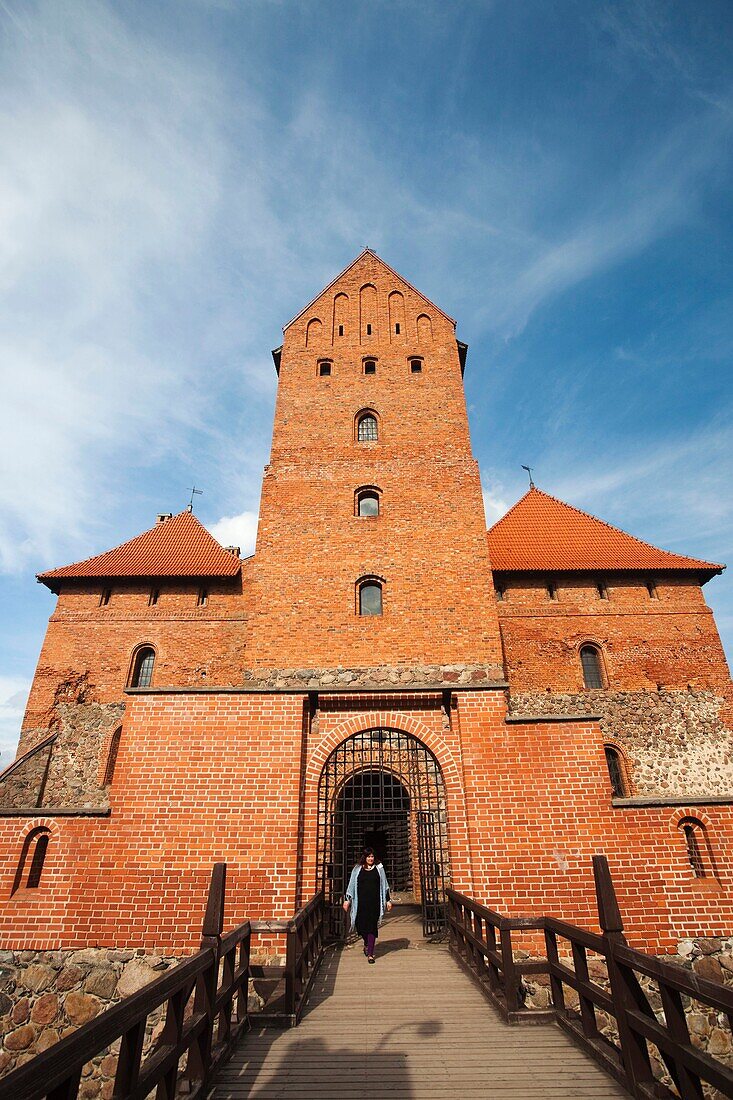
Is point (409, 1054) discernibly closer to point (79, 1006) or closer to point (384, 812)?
point (79, 1006)

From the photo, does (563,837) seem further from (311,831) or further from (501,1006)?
(311,831)

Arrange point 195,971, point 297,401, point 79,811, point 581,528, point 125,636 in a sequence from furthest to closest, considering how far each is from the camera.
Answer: point 581,528 → point 125,636 → point 297,401 → point 79,811 → point 195,971

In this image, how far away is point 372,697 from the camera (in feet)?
30.0

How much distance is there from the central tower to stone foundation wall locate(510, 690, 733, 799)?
5088 millimetres

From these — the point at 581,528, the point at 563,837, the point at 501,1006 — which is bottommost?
the point at 501,1006

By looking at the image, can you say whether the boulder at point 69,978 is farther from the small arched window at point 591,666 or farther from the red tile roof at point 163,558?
the small arched window at point 591,666

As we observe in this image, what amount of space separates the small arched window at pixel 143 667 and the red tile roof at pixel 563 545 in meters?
9.40

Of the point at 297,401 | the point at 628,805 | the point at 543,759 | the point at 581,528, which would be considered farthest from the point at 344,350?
the point at 628,805

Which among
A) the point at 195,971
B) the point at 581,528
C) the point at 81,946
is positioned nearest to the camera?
the point at 195,971

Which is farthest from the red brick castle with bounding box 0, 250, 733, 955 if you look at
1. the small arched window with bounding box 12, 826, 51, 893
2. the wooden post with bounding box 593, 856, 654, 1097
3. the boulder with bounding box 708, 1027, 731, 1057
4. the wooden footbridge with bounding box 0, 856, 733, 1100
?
the wooden post with bounding box 593, 856, 654, 1097

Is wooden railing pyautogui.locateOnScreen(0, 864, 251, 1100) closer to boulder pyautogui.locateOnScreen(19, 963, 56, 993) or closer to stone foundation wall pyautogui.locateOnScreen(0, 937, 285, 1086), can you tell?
stone foundation wall pyautogui.locateOnScreen(0, 937, 285, 1086)

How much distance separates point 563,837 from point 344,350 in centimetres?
1123

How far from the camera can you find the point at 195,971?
412 cm

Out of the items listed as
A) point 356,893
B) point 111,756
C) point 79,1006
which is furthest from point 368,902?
point 111,756
